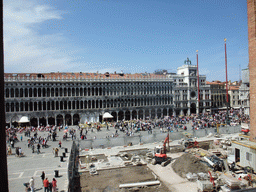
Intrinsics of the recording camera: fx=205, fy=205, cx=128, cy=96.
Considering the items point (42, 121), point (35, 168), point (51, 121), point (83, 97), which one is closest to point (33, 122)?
point (42, 121)

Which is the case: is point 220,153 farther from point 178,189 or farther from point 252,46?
point 252,46

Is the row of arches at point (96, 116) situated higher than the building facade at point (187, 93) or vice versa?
the building facade at point (187, 93)

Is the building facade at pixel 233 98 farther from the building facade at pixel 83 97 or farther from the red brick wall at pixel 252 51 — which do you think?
the red brick wall at pixel 252 51

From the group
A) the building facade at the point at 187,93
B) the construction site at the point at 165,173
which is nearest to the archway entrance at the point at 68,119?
the construction site at the point at 165,173

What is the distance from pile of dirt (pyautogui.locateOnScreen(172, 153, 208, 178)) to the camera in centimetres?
2000

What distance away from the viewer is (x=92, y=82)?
6203 centimetres

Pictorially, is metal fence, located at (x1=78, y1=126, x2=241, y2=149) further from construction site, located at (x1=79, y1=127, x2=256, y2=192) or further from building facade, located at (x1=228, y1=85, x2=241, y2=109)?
building facade, located at (x1=228, y1=85, x2=241, y2=109)

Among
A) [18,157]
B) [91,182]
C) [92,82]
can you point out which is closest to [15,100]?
[92,82]

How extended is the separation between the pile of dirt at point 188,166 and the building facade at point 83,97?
42.3 meters

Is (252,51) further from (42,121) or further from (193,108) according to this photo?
(193,108)

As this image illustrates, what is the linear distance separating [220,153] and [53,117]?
4492 centimetres

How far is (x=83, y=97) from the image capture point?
199ft

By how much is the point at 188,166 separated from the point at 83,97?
45.1 meters

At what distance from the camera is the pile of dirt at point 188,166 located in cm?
2000
